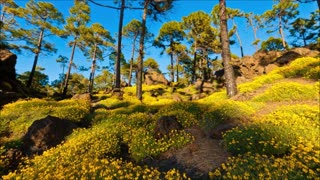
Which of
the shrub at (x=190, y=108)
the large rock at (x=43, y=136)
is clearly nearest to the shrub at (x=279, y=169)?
the shrub at (x=190, y=108)

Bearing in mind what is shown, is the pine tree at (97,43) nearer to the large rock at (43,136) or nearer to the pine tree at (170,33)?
the pine tree at (170,33)

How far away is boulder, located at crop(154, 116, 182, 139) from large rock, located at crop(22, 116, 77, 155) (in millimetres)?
3654

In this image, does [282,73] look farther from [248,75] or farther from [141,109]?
[141,109]

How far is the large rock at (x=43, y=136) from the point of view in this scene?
7695 millimetres

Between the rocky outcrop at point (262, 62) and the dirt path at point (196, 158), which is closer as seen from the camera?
the dirt path at point (196, 158)

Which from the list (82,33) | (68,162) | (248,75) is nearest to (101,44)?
(82,33)

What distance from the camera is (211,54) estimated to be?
38.7 m

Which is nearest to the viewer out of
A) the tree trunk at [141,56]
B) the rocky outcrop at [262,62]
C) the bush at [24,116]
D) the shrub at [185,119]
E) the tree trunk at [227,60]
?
the shrub at [185,119]

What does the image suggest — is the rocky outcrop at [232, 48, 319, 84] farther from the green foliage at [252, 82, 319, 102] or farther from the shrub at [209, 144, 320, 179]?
the shrub at [209, 144, 320, 179]

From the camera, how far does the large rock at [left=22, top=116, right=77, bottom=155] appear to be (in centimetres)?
769

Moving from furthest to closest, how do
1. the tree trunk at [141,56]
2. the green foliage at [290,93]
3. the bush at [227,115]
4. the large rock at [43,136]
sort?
1. the tree trunk at [141,56]
2. the green foliage at [290,93]
3. the bush at [227,115]
4. the large rock at [43,136]

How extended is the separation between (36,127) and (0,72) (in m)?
15.1

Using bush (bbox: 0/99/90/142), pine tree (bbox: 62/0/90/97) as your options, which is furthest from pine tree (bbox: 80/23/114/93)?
bush (bbox: 0/99/90/142)

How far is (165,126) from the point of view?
25.8ft
